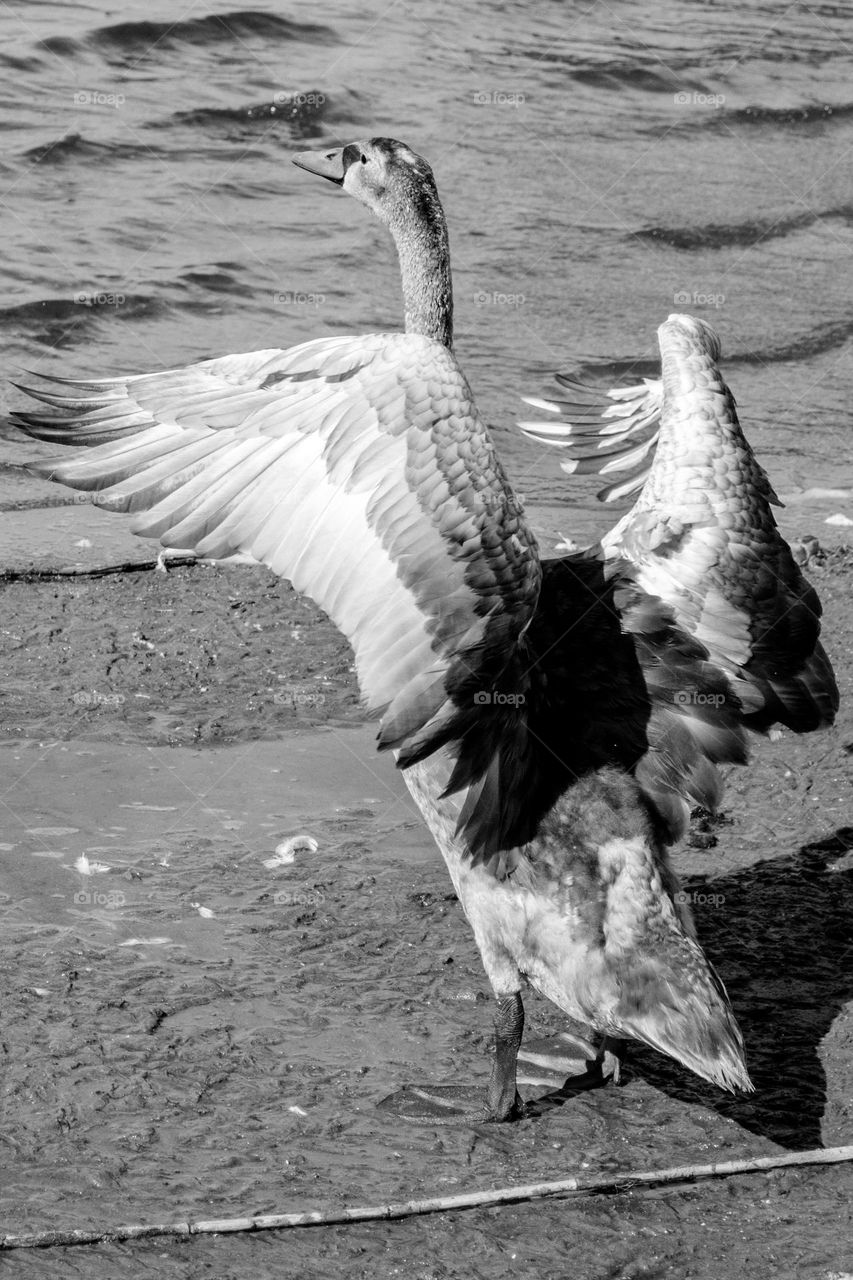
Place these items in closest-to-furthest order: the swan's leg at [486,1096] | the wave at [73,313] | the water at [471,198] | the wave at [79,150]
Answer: the swan's leg at [486,1096] < the wave at [73,313] < the water at [471,198] < the wave at [79,150]

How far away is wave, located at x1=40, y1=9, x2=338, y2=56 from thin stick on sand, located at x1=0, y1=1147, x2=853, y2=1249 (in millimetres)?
12663

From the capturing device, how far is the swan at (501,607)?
3928 millimetres

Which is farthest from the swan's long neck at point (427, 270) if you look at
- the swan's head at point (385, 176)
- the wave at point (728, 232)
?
the wave at point (728, 232)

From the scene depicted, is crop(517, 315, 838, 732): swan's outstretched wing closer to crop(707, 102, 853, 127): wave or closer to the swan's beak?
the swan's beak

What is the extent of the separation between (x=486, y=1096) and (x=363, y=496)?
69.9 inches

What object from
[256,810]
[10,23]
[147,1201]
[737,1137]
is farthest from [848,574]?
[10,23]

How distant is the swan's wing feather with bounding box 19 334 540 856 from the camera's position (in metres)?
3.90

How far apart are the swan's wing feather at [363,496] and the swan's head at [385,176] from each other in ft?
3.32

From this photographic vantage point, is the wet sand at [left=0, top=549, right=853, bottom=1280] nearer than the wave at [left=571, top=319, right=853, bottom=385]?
Yes

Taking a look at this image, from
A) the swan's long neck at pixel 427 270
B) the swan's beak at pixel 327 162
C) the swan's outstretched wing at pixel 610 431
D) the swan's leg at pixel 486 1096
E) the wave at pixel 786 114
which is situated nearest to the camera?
the swan's leg at pixel 486 1096

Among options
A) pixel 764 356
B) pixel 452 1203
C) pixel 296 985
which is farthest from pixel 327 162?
pixel 764 356

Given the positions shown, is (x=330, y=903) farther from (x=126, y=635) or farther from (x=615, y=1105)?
(x=126, y=635)

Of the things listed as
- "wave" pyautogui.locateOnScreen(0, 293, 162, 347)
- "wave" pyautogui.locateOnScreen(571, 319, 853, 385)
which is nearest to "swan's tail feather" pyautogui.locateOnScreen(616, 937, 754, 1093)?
"wave" pyautogui.locateOnScreen(571, 319, 853, 385)

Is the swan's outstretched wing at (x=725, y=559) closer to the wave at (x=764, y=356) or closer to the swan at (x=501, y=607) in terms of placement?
the swan at (x=501, y=607)
